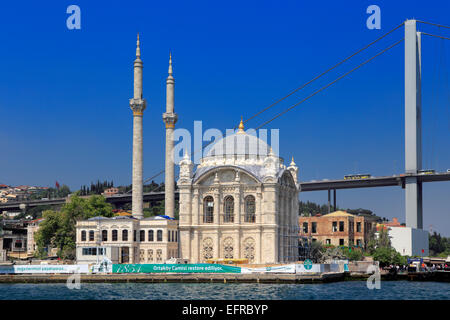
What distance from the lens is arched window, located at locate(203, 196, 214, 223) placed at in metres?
67.6

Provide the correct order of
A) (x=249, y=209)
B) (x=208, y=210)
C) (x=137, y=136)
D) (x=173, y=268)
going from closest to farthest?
(x=173, y=268)
(x=249, y=209)
(x=208, y=210)
(x=137, y=136)

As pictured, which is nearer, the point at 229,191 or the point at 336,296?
the point at 336,296

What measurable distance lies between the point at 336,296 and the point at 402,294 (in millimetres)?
5566

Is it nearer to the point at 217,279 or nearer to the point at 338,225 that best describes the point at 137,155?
the point at 217,279

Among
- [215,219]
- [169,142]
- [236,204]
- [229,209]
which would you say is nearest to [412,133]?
[169,142]

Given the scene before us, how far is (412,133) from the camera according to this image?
9850cm

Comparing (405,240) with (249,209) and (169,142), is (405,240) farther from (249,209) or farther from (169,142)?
(169,142)

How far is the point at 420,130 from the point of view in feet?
331

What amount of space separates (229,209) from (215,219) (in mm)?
1631

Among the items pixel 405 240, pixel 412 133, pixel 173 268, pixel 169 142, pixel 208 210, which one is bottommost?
pixel 173 268

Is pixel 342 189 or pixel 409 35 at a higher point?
pixel 409 35

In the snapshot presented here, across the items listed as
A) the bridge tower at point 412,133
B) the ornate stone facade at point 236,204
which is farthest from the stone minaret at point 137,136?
the bridge tower at point 412,133

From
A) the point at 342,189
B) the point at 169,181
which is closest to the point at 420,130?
the point at 342,189

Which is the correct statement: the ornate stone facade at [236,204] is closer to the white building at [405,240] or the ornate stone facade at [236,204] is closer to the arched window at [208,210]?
the arched window at [208,210]
